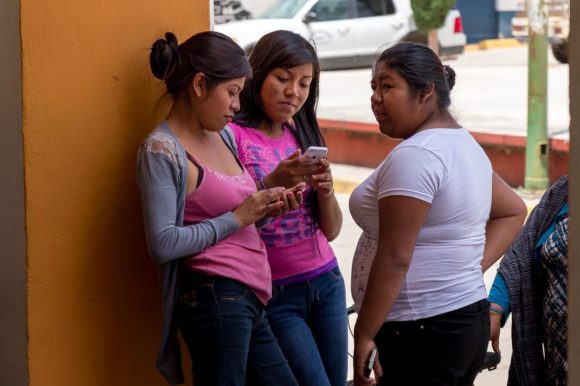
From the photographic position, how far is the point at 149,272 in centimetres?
321

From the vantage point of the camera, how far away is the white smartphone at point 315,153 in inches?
117

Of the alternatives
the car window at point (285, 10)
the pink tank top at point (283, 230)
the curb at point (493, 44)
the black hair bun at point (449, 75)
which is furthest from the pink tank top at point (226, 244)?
the curb at point (493, 44)

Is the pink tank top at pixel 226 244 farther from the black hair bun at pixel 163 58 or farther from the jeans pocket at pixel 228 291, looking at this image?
the black hair bun at pixel 163 58

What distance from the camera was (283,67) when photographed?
320cm

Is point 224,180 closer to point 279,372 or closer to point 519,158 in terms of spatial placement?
point 279,372

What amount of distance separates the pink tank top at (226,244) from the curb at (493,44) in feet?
63.1

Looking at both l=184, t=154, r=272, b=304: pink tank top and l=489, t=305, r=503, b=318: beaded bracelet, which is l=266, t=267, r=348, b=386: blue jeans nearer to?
l=184, t=154, r=272, b=304: pink tank top

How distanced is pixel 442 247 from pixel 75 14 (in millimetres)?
1221

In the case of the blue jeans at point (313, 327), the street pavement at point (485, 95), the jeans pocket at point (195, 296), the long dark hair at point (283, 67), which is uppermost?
the long dark hair at point (283, 67)

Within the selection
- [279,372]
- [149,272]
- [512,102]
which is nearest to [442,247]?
[279,372]

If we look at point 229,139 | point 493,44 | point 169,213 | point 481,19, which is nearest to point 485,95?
point 493,44

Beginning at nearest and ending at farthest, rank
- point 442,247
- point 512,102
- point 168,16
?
point 442,247
point 168,16
point 512,102

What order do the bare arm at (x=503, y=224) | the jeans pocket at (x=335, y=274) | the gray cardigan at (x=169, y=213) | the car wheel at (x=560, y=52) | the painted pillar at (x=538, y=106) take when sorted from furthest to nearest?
the car wheel at (x=560, y=52), the painted pillar at (x=538, y=106), the jeans pocket at (x=335, y=274), the bare arm at (x=503, y=224), the gray cardigan at (x=169, y=213)

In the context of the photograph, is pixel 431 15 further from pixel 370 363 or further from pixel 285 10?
pixel 370 363
